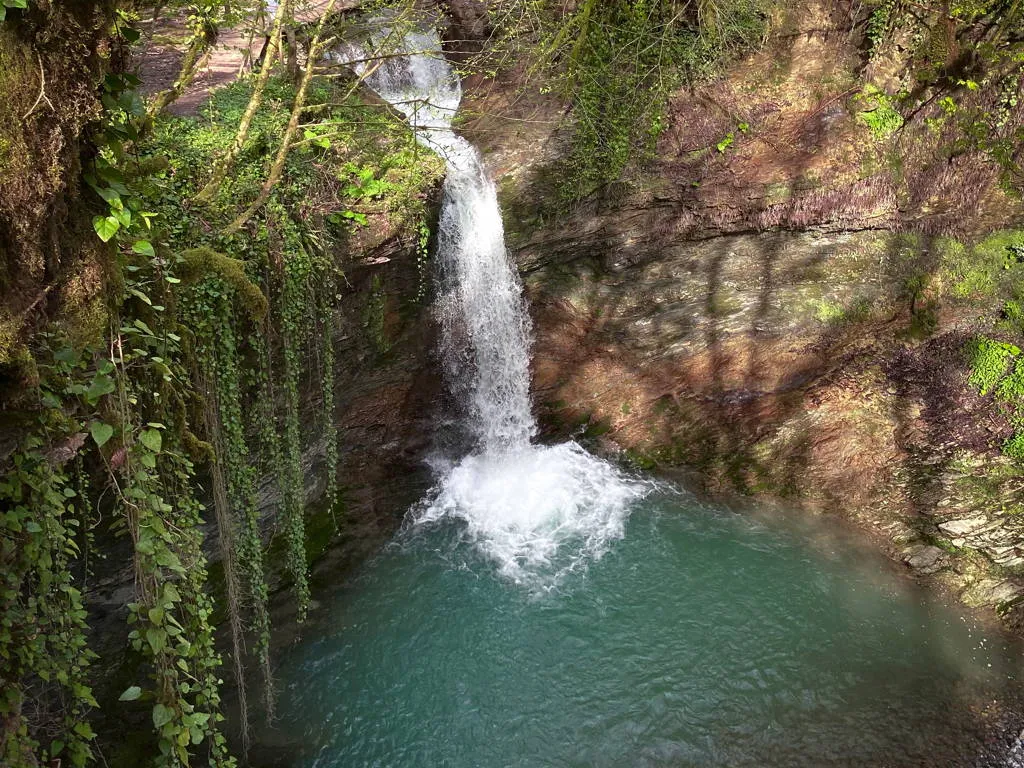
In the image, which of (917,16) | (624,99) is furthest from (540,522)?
(917,16)

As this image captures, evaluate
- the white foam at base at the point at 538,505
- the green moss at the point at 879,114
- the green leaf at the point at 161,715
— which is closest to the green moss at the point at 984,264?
the green moss at the point at 879,114

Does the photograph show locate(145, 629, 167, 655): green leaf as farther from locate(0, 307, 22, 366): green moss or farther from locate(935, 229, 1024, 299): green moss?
locate(935, 229, 1024, 299): green moss

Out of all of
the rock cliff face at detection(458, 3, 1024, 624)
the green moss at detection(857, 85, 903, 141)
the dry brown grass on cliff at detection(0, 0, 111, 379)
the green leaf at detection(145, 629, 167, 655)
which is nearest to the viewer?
the dry brown grass on cliff at detection(0, 0, 111, 379)

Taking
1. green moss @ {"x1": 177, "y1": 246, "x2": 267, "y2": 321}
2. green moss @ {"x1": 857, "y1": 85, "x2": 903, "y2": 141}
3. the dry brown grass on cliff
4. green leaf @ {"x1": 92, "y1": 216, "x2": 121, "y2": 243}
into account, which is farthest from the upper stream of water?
green moss @ {"x1": 857, "y1": 85, "x2": 903, "y2": 141}

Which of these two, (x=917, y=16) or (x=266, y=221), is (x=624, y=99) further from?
(x=266, y=221)

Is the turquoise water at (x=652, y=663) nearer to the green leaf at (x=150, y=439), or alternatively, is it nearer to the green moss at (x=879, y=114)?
the green leaf at (x=150, y=439)

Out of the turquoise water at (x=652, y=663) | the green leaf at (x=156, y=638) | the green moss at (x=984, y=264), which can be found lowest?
the turquoise water at (x=652, y=663)

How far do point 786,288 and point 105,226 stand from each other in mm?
8312

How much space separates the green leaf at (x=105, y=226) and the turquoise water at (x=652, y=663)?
5.24 m

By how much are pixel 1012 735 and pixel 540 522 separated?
5313mm

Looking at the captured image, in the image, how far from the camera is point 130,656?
5.64 metres

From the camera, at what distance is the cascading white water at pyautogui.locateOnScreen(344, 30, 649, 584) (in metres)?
8.05

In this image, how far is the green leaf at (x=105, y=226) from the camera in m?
2.46

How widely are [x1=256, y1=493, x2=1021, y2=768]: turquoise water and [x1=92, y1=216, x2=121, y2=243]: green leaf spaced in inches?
206
